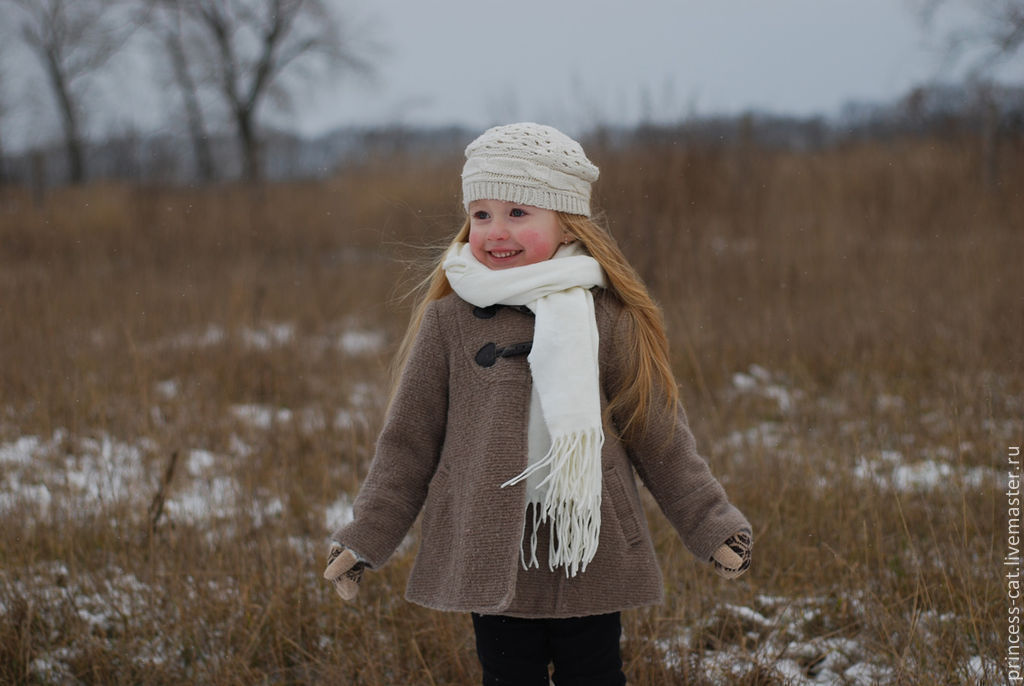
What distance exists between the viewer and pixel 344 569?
173 cm

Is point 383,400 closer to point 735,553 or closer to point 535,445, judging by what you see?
point 535,445

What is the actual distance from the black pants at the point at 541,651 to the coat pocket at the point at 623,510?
189 millimetres

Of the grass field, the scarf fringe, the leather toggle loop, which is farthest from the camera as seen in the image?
the grass field

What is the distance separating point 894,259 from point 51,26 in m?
18.4

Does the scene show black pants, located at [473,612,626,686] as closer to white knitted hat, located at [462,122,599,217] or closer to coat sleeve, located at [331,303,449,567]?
coat sleeve, located at [331,303,449,567]

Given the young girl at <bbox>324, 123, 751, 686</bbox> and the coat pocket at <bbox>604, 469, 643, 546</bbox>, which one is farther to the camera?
the coat pocket at <bbox>604, 469, 643, 546</bbox>

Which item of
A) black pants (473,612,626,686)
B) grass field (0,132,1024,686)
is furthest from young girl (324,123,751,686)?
grass field (0,132,1024,686)

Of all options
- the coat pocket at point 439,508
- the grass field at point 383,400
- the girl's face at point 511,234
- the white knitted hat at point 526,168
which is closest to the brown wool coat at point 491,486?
the coat pocket at point 439,508

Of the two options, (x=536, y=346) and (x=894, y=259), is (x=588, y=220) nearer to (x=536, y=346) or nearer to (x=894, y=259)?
(x=536, y=346)

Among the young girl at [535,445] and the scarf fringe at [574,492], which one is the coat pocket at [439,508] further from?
the scarf fringe at [574,492]

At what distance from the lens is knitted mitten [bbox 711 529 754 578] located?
171 cm

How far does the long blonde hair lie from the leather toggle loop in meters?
0.20

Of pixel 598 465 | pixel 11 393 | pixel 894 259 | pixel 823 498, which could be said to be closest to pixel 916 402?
pixel 823 498

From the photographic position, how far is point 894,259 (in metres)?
6.78
